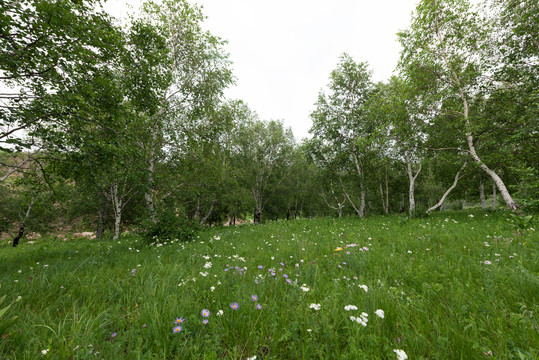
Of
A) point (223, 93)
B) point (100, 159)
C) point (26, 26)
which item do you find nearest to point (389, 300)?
point (100, 159)

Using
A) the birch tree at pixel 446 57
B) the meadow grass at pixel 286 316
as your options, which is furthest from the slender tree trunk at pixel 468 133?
the meadow grass at pixel 286 316

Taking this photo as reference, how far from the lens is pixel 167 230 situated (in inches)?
309

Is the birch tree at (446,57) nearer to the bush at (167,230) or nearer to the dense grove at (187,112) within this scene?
the dense grove at (187,112)

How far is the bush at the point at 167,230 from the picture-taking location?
25.1 feet

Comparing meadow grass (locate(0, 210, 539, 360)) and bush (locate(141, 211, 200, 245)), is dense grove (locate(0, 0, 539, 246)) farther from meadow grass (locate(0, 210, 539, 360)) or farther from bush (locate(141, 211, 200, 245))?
meadow grass (locate(0, 210, 539, 360))

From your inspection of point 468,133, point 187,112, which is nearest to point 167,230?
point 187,112

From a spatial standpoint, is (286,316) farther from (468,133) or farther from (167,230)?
(468,133)

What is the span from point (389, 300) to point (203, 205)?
2484 centimetres

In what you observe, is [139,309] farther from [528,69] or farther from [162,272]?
[528,69]

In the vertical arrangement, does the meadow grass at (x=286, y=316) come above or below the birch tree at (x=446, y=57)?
below

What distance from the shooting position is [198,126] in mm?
13383

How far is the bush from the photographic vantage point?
7.64m

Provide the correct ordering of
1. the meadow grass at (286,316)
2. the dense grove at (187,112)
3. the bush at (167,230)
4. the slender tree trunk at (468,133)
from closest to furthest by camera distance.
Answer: the meadow grass at (286,316)
the dense grove at (187,112)
the bush at (167,230)
the slender tree trunk at (468,133)

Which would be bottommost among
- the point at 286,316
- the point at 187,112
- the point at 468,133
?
the point at 286,316
